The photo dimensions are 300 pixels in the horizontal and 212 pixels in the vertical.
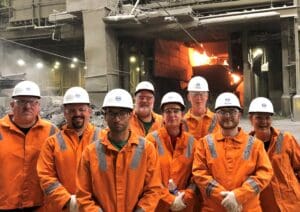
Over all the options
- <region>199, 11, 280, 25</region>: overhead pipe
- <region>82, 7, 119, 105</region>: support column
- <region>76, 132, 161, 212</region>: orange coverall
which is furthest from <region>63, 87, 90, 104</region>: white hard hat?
<region>199, 11, 280, 25</region>: overhead pipe

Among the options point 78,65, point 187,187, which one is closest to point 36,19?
point 78,65

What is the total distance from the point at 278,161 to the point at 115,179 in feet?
5.99

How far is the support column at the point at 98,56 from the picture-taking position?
16.6 meters

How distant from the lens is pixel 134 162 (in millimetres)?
3086

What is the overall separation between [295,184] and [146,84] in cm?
204

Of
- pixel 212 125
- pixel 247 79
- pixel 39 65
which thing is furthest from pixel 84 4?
pixel 212 125

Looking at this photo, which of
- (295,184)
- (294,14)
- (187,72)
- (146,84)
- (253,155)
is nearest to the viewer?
(253,155)

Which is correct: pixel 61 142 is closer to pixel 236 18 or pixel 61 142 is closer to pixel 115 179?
pixel 115 179

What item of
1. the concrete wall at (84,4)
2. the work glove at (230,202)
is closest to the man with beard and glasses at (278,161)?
the work glove at (230,202)

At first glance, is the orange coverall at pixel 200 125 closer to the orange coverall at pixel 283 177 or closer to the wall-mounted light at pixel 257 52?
the orange coverall at pixel 283 177

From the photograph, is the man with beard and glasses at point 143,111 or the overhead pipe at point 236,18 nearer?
the man with beard and glasses at point 143,111

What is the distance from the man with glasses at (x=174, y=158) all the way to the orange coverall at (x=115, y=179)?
1.65ft

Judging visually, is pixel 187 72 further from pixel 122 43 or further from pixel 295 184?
pixel 295 184

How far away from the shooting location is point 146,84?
15.6 feet
